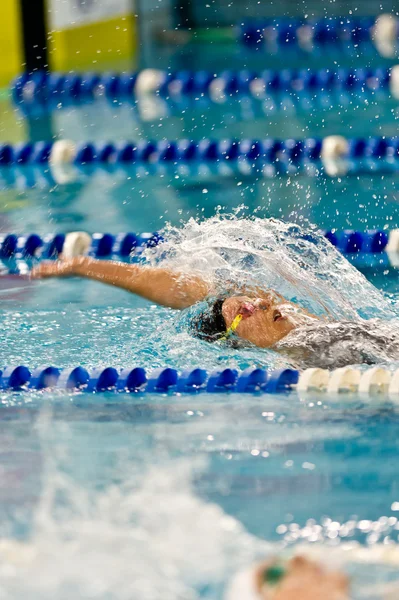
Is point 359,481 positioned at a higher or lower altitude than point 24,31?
lower

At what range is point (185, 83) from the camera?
23.5ft

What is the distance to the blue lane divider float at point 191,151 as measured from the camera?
5.38 meters

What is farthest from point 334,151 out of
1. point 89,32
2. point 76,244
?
point 89,32

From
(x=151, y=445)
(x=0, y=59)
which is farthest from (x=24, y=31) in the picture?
(x=151, y=445)

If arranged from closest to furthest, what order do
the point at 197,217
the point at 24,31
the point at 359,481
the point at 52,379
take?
the point at 359,481, the point at 52,379, the point at 197,217, the point at 24,31

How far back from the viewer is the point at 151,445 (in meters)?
2.44

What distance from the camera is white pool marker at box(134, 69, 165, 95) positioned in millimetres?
7273

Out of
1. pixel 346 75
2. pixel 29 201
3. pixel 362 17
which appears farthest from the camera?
pixel 362 17

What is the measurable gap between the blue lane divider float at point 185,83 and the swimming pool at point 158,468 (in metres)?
3.29

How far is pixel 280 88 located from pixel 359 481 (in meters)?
5.11

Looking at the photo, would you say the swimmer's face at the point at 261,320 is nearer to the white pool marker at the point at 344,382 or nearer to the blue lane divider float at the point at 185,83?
the white pool marker at the point at 344,382

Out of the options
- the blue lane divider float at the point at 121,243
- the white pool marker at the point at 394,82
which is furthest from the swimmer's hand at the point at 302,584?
the white pool marker at the point at 394,82

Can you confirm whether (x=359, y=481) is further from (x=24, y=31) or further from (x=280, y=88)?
(x=24, y=31)

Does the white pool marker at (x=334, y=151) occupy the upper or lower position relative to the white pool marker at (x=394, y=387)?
upper
